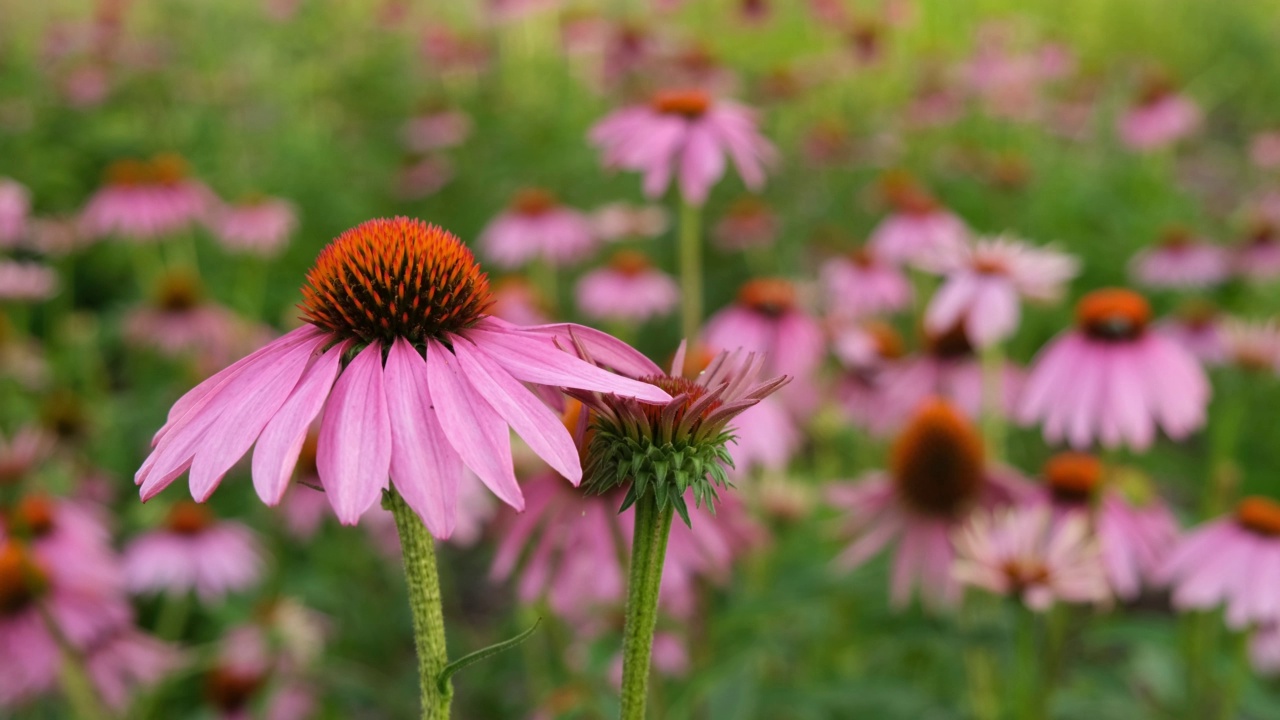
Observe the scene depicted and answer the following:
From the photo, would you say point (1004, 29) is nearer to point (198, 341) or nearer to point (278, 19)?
point (278, 19)

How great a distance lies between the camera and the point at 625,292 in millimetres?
2484

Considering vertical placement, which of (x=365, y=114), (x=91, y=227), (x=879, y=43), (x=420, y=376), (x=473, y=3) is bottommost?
(x=420, y=376)

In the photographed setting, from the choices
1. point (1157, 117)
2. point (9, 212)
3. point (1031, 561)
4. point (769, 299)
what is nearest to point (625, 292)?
point (769, 299)

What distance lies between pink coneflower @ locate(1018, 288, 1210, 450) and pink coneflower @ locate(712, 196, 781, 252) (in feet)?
5.43

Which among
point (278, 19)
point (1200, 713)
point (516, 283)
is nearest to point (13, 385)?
point (516, 283)

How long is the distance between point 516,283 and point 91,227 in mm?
1176

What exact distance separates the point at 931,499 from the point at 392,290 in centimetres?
107

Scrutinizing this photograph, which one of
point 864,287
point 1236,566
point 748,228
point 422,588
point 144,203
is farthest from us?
point 748,228

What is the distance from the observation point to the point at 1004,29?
4953 mm

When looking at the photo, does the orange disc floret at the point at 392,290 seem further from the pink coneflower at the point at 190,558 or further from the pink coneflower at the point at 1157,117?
the pink coneflower at the point at 1157,117

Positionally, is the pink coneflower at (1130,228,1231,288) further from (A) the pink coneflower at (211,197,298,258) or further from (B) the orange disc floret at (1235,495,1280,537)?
(A) the pink coneflower at (211,197,298,258)

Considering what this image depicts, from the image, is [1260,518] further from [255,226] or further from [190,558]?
[255,226]

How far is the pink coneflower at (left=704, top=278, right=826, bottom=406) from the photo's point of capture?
5.79ft

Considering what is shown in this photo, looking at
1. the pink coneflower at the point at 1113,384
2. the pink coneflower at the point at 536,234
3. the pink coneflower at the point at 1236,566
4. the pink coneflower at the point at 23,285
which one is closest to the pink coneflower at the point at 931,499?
the pink coneflower at the point at 1113,384
